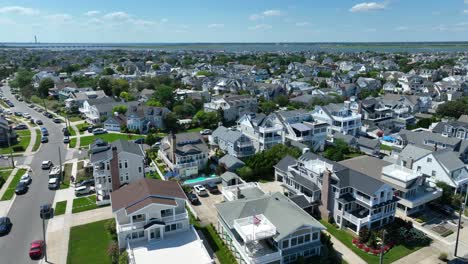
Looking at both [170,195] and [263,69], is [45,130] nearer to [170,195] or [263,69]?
[170,195]

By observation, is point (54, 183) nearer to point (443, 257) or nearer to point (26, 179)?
point (26, 179)

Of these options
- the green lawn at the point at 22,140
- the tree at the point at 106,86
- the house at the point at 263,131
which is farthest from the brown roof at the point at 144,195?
the tree at the point at 106,86

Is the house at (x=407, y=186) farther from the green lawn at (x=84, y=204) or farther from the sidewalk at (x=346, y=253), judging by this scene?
the green lawn at (x=84, y=204)

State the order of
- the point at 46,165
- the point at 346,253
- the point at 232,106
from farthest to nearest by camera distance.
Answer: the point at 232,106, the point at 46,165, the point at 346,253

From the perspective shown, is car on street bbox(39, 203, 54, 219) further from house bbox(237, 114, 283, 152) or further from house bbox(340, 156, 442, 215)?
house bbox(340, 156, 442, 215)

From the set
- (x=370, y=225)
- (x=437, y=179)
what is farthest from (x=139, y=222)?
(x=437, y=179)

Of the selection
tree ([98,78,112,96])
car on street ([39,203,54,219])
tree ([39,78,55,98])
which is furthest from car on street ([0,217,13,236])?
tree ([39,78,55,98])

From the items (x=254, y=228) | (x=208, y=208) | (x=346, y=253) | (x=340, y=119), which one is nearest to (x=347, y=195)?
(x=346, y=253)
